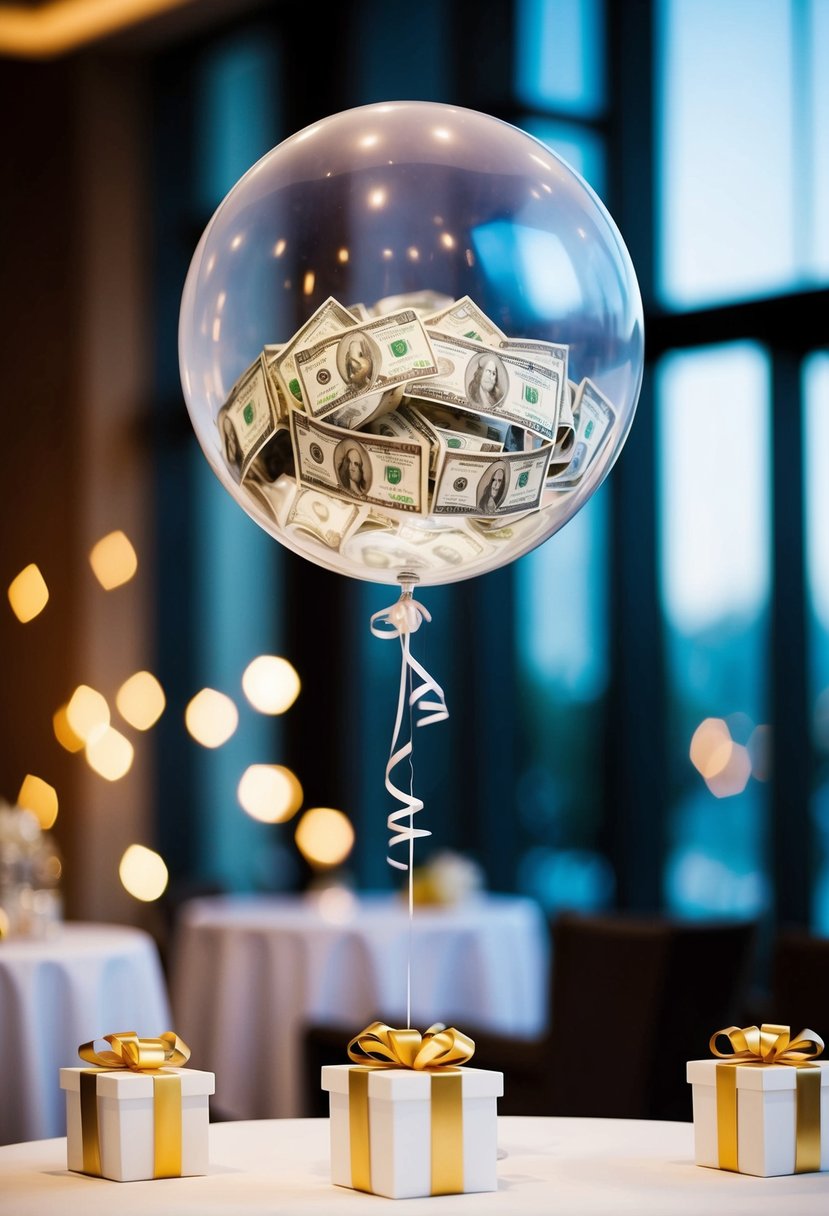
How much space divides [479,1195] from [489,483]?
0.61 meters

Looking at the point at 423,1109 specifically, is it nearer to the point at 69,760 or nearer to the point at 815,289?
the point at 815,289

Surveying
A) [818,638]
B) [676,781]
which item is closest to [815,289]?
[818,638]

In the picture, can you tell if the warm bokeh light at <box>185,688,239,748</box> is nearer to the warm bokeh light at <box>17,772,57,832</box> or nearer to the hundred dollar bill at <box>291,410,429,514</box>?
the warm bokeh light at <box>17,772,57,832</box>

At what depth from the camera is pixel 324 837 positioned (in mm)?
7473

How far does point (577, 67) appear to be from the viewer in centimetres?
641

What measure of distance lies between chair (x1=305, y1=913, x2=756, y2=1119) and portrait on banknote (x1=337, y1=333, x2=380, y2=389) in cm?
231

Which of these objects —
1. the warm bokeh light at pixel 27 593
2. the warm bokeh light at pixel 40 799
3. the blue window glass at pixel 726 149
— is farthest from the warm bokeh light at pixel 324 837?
the blue window glass at pixel 726 149

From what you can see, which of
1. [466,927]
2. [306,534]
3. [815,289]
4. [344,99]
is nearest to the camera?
[306,534]

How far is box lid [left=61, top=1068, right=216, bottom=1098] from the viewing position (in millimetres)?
1476

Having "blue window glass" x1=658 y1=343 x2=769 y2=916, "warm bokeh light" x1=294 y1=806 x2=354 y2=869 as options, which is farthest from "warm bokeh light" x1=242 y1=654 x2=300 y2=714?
"blue window glass" x1=658 y1=343 x2=769 y2=916

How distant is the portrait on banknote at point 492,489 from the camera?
1477 millimetres

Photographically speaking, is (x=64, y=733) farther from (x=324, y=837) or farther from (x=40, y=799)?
(x=324, y=837)

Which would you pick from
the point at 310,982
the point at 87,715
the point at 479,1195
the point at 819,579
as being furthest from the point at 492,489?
the point at 87,715

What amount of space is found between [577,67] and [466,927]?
3.38 m
